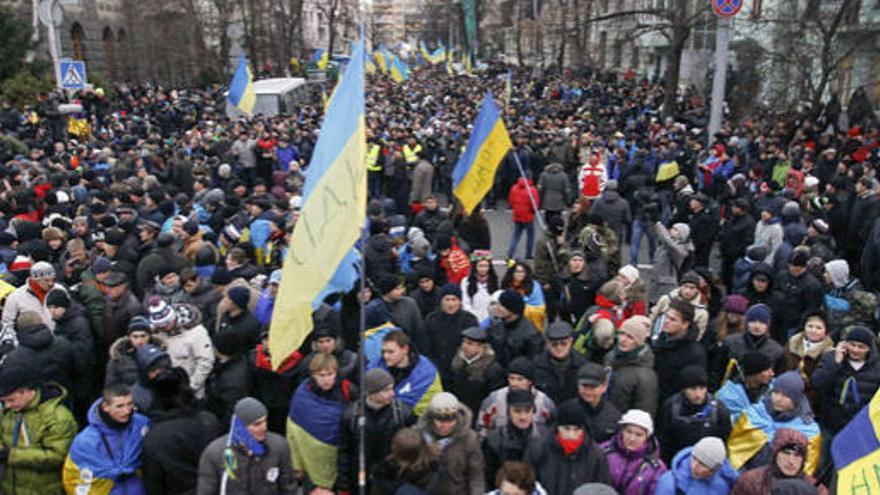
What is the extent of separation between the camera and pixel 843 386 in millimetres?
5020

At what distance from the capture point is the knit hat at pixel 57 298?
18.8ft

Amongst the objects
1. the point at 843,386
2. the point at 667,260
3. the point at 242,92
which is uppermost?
the point at 242,92

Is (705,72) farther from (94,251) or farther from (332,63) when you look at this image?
(94,251)

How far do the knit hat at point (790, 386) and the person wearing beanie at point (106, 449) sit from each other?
141 inches

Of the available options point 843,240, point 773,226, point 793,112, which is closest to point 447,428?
point 773,226

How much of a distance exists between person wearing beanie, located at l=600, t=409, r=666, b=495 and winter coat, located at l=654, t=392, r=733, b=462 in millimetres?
455

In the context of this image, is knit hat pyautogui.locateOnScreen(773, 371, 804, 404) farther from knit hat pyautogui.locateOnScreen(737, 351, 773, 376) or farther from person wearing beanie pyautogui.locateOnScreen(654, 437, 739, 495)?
person wearing beanie pyautogui.locateOnScreen(654, 437, 739, 495)

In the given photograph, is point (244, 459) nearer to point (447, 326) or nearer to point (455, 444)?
point (455, 444)

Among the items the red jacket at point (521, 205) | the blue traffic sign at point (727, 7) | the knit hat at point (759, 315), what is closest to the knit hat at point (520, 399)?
the knit hat at point (759, 315)

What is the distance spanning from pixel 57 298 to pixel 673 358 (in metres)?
4.46

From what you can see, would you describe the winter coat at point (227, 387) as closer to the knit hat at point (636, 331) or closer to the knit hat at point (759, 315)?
the knit hat at point (636, 331)

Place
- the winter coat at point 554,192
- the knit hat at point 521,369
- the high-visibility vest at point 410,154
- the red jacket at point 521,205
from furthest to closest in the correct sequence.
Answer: the high-visibility vest at point 410,154
the winter coat at point 554,192
the red jacket at point 521,205
the knit hat at point 521,369

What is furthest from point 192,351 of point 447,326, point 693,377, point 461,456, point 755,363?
point 755,363

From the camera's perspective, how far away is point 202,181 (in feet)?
37.2
